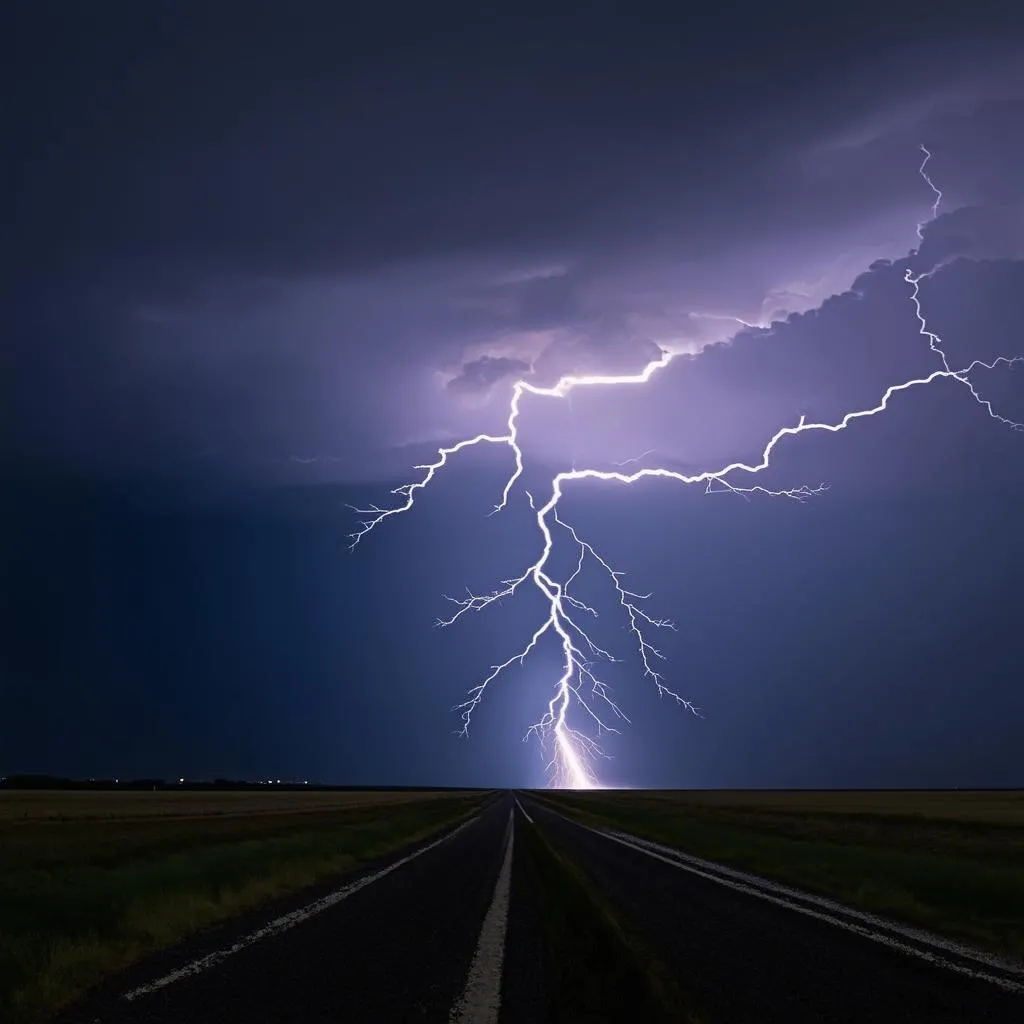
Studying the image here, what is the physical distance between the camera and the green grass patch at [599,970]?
583 cm

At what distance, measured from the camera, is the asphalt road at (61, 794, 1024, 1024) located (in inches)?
239

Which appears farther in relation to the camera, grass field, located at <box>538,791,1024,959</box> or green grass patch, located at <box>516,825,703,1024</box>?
grass field, located at <box>538,791,1024,959</box>

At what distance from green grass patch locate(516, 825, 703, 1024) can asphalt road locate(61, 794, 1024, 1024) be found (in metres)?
0.12

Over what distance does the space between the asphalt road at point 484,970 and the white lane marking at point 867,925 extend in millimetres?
205

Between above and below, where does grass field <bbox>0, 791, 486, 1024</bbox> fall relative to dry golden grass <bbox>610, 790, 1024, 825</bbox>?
above

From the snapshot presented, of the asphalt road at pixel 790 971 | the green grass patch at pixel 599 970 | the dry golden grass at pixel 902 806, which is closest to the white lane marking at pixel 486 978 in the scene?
the green grass patch at pixel 599 970

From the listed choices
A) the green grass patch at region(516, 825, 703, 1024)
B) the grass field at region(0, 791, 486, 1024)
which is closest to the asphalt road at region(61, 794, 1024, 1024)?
the green grass patch at region(516, 825, 703, 1024)

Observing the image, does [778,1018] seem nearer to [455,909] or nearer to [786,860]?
[455,909]

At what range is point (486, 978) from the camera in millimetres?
7141

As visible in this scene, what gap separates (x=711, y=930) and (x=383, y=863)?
11.9m

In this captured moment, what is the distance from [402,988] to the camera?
682 centimetres

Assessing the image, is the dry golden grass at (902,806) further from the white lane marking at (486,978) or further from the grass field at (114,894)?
the white lane marking at (486,978)

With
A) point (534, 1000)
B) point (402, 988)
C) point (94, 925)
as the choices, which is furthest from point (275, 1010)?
point (94, 925)

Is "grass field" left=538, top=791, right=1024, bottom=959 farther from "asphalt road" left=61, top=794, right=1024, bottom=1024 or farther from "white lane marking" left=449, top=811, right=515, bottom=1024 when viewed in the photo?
"white lane marking" left=449, top=811, right=515, bottom=1024
